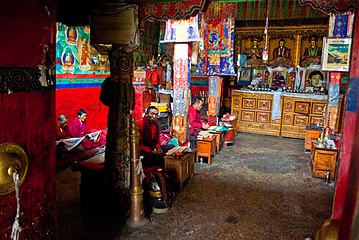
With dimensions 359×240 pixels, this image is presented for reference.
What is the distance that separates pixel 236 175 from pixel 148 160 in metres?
1.85

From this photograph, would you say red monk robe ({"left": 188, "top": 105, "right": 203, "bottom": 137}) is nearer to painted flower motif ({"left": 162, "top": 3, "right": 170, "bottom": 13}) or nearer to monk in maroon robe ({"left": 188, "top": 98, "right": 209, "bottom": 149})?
monk in maroon robe ({"left": 188, "top": 98, "right": 209, "bottom": 149})

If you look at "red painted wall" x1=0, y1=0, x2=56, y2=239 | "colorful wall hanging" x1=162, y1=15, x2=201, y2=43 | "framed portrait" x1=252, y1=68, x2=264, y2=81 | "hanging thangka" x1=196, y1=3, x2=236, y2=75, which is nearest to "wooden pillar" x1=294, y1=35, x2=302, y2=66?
"framed portrait" x1=252, y1=68, x2=264, y2=81

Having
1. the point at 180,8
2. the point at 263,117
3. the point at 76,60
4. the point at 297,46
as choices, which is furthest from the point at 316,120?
the point at 180,8

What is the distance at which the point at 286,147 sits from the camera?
8703 millimetres

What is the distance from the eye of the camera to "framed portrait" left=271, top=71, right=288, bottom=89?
12.4m

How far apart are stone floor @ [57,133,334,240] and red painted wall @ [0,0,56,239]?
180cm

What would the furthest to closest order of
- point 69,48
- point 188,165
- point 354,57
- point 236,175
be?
point 69,48 < point 236,175 < point 188,165 < point 354,57

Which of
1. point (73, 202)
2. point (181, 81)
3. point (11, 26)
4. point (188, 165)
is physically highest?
point (11, 26)

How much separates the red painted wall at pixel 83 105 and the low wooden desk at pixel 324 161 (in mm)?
5815

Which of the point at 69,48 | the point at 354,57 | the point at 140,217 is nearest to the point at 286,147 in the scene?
the point at 140,217

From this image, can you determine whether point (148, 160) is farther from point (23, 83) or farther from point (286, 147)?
point (286, 147)

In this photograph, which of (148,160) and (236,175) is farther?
(236,175)

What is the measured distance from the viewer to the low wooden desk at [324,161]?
5858 millimetres

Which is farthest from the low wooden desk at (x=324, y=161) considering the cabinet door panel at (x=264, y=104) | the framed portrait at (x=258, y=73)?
the framed portrait at (x=258, y=73)
